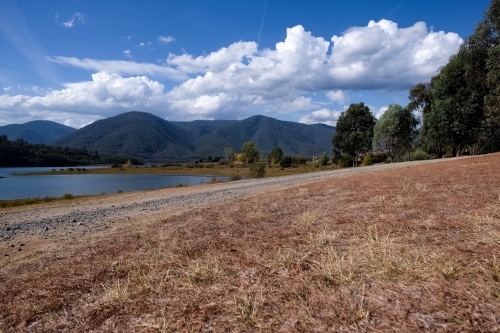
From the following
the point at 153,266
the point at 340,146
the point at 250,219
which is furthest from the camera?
the point at 340,146

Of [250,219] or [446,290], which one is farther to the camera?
[250,219]

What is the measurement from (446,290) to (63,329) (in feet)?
12.4

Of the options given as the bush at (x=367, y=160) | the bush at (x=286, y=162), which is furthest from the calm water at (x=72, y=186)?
the bush at (x=286, y=162)

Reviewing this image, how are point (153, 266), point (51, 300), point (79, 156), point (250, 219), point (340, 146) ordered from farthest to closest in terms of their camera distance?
point (79, 156) → point (340, 146) → point (250, 219) → point (153, 266) → point (51, 300)

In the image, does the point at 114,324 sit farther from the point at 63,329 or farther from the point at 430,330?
the point at 430,330

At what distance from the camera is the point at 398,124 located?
2151 inches

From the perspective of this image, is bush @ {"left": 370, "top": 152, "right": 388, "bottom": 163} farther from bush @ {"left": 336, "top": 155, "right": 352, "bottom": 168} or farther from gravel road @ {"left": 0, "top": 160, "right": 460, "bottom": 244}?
gravel road @ {"left": 0, "top": 160, "right": 460, "bottom": 244}

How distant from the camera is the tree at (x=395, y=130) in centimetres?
5469


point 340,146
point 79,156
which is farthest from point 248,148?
point 79,156

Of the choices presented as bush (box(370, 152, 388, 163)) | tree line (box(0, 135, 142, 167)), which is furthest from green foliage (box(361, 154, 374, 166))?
tree line (box(0, 135, 142, 167))

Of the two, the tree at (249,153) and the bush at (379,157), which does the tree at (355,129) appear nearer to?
the bush at (379,157)

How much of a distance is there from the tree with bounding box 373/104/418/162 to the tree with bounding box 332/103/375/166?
4.42 m

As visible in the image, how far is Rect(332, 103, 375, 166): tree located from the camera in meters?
63.3

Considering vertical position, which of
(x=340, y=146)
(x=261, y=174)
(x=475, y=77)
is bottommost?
(x=261, y=174)
